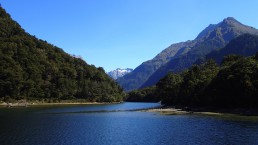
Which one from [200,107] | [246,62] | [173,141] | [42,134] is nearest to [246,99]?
[246,62]

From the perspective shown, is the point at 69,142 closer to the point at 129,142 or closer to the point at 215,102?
the point at 129,142

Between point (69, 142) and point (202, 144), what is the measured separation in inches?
974

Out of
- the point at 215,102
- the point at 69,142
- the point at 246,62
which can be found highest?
the point at 246,62

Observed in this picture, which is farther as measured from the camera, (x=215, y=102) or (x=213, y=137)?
(x=215, y=102)

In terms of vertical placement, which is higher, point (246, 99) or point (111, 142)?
point (246, 99)

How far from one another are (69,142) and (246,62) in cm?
9754

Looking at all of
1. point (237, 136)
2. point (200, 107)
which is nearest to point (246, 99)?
point (200, 107)

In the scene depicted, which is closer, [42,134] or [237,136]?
[237,136]

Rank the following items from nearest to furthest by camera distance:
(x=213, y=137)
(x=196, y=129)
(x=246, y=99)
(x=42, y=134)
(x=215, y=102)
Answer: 1. (x=213, y=137)
2. (x=42, y=134)
3. (x=196, y=129)
4. (x=246, y=99)
5. (x=215, y=102)

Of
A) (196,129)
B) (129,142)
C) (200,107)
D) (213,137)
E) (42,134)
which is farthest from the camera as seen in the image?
(200,107)

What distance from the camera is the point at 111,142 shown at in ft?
211

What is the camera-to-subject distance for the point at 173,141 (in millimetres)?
63844

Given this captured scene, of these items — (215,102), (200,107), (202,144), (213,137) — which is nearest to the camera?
(202,144)

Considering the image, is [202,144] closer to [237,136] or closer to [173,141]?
[173,141]
